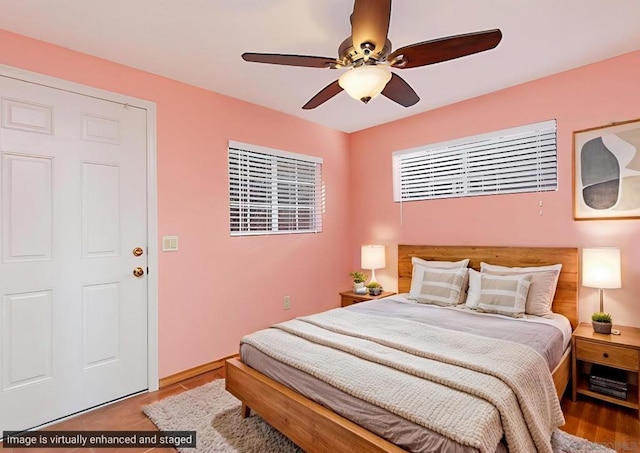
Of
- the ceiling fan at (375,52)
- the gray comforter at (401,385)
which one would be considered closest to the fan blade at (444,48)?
the ceiling fan at (375,52)

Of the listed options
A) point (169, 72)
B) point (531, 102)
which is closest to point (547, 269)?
point (531, 102)

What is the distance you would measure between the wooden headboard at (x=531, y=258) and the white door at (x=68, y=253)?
2.76m

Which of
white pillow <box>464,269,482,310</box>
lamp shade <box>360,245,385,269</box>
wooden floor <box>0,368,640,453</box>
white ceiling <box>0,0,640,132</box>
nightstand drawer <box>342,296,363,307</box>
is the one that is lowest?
wooden floor <box>0,368,640,453</box>

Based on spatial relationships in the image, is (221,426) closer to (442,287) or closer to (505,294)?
(442,287)

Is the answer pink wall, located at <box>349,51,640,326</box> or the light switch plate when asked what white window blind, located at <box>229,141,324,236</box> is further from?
pink wall, located at <box>349,51,640,326</box>

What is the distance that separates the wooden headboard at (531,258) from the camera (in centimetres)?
271

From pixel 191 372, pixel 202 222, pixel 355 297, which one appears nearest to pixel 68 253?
pixel 202 222

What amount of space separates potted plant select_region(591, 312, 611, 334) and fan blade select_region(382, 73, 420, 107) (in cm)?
205

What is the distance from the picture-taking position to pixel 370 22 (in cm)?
149

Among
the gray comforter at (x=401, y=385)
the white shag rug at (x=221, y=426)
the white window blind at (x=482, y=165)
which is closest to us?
the gray comforter at (x=401, y=385)

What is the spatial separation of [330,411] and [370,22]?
5.82 feet

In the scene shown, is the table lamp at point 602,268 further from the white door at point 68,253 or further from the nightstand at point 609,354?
the white door at point 68,253

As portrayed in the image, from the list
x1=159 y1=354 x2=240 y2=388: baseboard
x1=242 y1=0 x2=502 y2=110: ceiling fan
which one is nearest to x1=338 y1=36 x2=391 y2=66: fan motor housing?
x1=242 y1=0 x2=502 y2=110: ceiling fan

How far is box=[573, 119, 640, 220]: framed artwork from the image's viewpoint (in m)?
2.48
